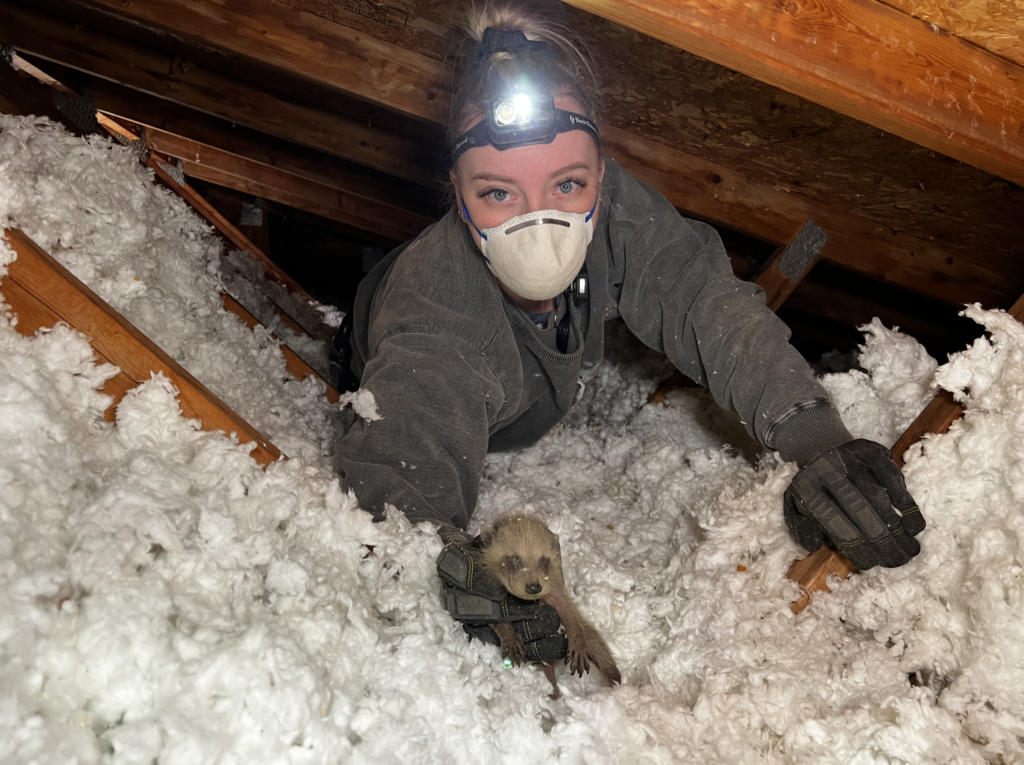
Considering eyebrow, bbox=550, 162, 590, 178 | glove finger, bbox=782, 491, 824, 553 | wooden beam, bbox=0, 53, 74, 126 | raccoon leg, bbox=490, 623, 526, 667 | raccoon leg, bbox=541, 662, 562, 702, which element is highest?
eyebrow, bbox=550, 162, 590, 178

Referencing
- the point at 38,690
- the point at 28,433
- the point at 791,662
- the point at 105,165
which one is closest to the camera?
the point at 38,690

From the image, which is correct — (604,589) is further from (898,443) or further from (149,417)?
(149,417)

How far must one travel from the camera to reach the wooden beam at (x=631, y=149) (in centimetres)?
139

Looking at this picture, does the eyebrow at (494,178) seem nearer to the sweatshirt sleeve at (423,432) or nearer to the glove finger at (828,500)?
the sweatshirt sleeve at (423,432)

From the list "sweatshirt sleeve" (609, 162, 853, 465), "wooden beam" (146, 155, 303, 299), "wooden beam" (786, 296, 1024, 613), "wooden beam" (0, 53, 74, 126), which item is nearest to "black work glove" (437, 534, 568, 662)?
"wooden beam" (786, 296, 1024, 613)

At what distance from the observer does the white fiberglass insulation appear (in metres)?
0.64

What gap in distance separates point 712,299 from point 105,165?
3.77 ft

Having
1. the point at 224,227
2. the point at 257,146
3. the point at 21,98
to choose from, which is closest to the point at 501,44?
the point at 21,98

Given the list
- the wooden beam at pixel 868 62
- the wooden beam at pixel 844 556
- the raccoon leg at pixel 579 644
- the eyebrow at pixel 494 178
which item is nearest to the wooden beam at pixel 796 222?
the eyebrow at pixel 494 178

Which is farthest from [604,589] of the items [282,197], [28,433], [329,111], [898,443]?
[282,197]

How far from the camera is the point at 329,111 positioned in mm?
1929

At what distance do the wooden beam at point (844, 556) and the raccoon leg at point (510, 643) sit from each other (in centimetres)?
41

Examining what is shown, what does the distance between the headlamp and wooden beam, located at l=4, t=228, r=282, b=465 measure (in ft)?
1.86

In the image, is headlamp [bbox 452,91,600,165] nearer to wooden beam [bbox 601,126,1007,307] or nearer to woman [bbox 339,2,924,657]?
woman [bbox 339,2,924,657]
